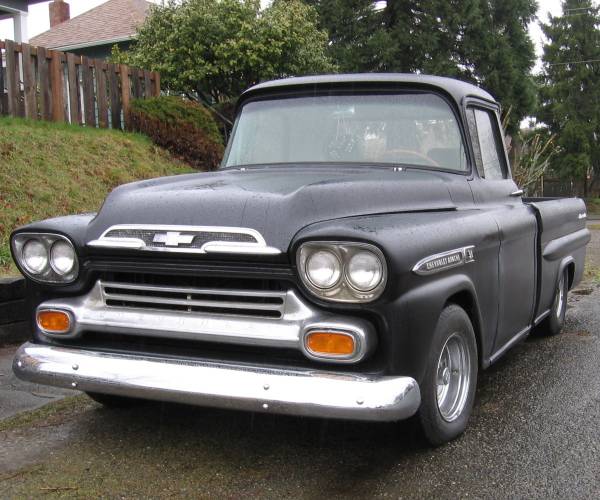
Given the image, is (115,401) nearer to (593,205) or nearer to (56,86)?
(56,86)

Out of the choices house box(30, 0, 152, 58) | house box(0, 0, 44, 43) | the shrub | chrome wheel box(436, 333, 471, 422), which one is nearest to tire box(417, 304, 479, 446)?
chrome wheel box(436, 333, 471, 422)

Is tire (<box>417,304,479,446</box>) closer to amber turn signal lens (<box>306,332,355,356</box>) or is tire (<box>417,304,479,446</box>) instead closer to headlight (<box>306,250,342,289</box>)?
amber turn signal lens (<box>306,332,355,356</box>)

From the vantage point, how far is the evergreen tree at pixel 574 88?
125 feet

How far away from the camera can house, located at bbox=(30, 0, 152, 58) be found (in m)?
27.3

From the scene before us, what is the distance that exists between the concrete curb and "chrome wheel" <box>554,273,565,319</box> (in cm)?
380

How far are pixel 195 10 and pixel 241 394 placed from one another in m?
14.7

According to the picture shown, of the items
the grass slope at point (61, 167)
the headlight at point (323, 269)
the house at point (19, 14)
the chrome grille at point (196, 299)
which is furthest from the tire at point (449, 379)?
the house at point (19, 14)

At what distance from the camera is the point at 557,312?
5551 millimetres

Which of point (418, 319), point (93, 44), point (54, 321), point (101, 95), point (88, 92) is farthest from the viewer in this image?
point (93, 44)

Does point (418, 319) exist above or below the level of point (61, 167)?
below

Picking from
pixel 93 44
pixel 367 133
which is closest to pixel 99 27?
pixel 93 44

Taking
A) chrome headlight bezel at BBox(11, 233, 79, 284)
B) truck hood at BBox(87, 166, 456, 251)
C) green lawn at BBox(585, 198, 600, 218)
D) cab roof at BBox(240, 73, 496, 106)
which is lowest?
green lawn at BBox(585, 198, 600, 218)

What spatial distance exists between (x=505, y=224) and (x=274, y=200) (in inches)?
59.7

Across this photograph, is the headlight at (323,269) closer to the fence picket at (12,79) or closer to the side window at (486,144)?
the side window at (486,144)
